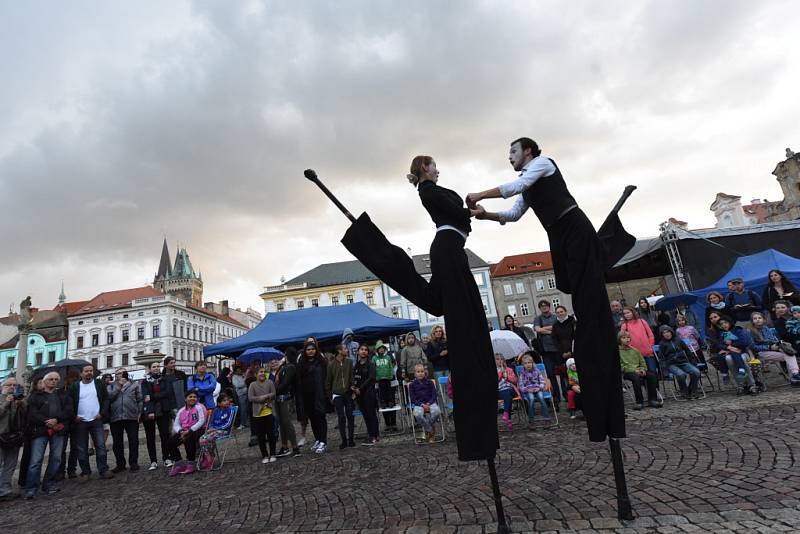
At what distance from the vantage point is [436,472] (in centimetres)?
485

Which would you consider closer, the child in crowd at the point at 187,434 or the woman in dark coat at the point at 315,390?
the child in crowd at the point at 187,434

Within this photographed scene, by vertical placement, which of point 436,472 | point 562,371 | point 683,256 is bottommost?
point 436,472

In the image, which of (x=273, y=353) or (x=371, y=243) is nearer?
(x=371, y=243)

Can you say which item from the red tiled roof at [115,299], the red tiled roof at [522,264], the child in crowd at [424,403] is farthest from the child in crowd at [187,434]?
the red tiled roof at [115,299]

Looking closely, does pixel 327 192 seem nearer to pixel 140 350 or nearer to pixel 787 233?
pixel 787 233

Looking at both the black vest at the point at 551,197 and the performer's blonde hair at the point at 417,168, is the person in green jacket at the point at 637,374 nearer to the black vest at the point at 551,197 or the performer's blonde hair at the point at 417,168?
the black vest at the point at 551,197

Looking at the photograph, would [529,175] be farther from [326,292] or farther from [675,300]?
[326,292]

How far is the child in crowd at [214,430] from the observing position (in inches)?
296

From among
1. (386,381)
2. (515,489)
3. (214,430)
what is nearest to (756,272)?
(386,381)

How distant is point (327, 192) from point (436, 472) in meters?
3.42

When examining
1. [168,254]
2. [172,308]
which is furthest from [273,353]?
[168,254]

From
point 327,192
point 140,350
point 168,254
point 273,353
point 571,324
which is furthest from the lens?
point 168,254

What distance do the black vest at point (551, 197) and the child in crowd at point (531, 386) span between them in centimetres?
534

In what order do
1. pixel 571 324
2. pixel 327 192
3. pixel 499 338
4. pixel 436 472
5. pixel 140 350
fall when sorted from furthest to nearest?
pixel 140 350, pixel 499 338, pixel 571 324, pixel 436 472, pixel 327 192
